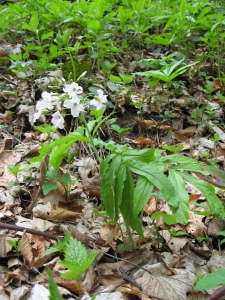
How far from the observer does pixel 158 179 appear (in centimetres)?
149

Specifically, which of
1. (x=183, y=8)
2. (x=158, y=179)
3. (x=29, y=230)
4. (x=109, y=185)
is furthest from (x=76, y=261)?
(x=183, y=8)

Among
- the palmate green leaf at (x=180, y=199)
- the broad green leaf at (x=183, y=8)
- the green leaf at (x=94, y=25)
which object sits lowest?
the palmate green leaf at (x=180, y=199)

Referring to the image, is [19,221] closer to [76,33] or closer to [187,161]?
[187,161]

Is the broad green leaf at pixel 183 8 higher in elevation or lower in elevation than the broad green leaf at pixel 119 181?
higher

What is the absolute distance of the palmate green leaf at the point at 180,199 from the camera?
1469 millimetres

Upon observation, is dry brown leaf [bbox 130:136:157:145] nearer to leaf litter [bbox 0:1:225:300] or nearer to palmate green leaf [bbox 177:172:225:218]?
leaf litter [bbox 0:1:225:300]

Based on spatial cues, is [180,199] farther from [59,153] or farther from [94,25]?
[94,25]

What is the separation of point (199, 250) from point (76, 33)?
3.60 metres

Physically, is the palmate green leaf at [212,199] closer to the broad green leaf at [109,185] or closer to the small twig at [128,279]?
the broad green leaf at [109,185]

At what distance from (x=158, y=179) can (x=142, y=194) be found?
0.11m

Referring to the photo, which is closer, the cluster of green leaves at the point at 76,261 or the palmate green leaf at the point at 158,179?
the cluster of green leaves at the point at 76,261

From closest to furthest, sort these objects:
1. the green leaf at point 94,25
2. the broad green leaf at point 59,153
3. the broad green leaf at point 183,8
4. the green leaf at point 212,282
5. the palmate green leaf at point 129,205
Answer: the green leaf at point 212,282 → the palmate green leaf at point 129,205 → the broad green leaf at point 59,153 → the green leaf at point 94,25 → the broad green leaf at point 183,8

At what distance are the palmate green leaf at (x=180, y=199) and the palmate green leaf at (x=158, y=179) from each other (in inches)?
1.4

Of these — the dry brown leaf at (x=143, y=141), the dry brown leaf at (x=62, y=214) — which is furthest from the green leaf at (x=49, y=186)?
the dry brown leaf at (x=143, y=141)
